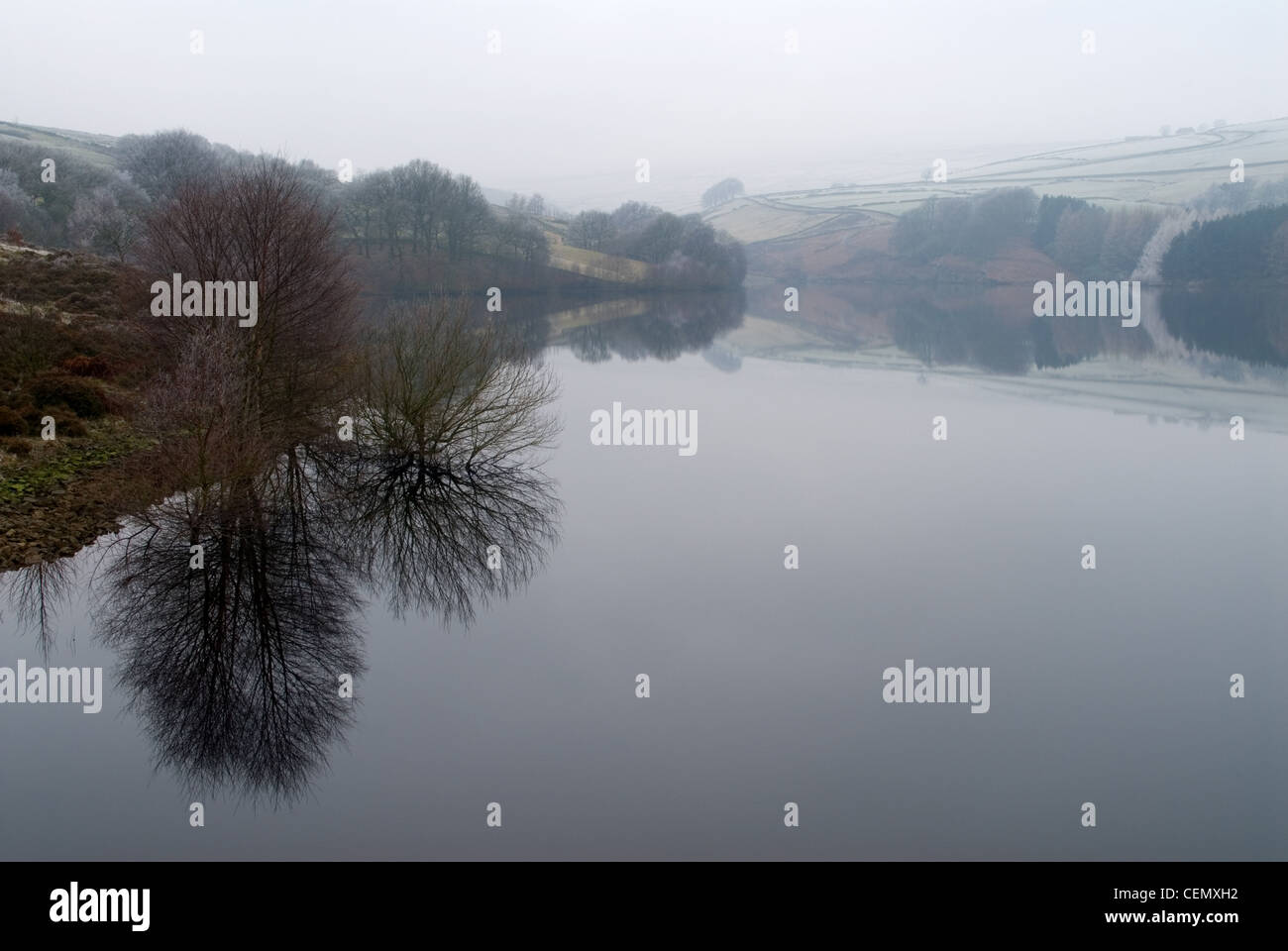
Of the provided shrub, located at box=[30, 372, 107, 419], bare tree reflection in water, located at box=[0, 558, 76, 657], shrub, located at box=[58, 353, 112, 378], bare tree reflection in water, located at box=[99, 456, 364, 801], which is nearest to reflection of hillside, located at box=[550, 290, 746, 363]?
shrub, located at box=[58, 353, 112, 378]

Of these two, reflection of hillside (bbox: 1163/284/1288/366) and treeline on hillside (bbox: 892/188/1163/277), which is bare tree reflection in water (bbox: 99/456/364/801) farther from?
treeline on hillside (bbox: 892/188/1163/277)

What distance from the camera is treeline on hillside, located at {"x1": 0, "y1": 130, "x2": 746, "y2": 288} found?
212 feet

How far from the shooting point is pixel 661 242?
346 feet

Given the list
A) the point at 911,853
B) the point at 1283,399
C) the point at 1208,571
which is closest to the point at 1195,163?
the point at 1283,399

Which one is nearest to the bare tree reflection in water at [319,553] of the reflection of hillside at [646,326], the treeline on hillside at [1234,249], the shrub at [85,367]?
the shrub at [85,367]

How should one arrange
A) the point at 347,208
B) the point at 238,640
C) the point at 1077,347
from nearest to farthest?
1. the point at 238,640
2. the point at 1077,347
3. the point at 347,208

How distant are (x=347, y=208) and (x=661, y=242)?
34656 mm

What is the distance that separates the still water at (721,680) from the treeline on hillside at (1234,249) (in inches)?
2976

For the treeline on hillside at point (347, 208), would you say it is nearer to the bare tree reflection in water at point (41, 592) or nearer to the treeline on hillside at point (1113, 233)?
the bare tree reflection in water at point (41, 592)

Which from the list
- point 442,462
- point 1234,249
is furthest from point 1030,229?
point 442,462

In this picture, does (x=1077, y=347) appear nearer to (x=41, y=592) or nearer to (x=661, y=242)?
(x=661, y=242)

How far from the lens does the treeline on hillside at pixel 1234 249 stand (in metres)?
94.9

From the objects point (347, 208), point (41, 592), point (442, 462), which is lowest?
point (41, 592)
